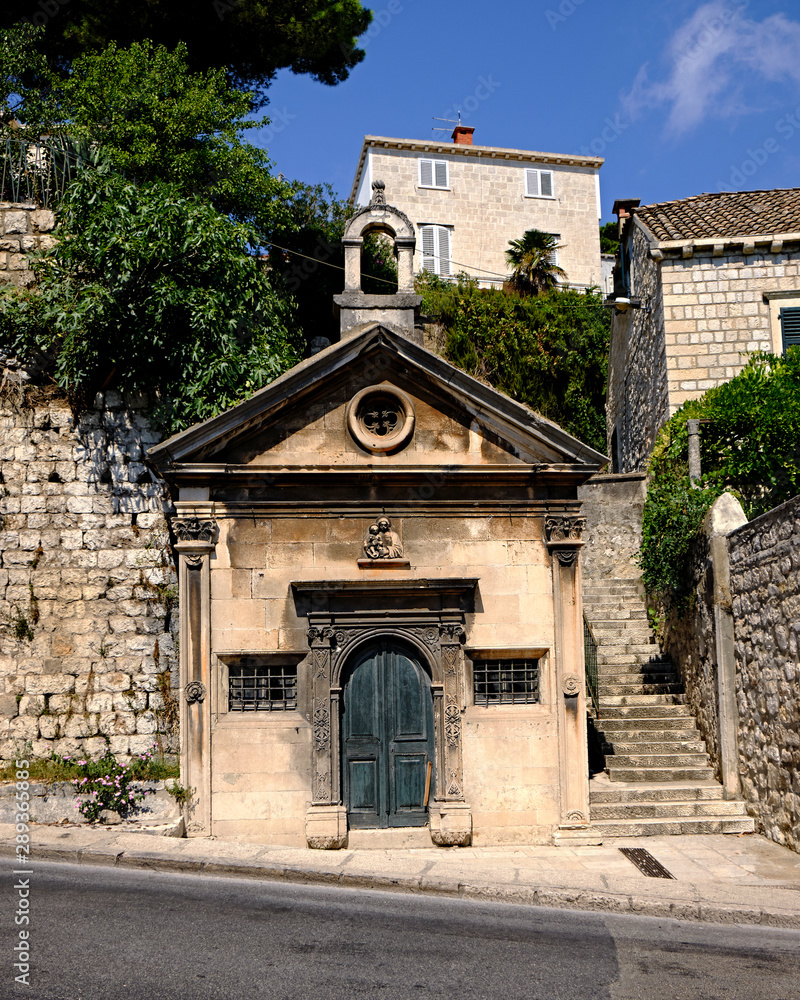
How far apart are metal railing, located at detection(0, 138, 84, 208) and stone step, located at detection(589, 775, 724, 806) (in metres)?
12.1

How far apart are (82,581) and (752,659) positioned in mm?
9251

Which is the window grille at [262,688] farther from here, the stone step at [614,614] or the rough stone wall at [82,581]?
the stone step at [614,614]

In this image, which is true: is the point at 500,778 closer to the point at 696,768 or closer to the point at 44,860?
the point at 696,768

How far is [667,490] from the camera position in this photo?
46.2ft

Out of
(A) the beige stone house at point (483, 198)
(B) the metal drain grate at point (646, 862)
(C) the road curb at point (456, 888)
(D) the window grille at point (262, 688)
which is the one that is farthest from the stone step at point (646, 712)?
(A) the beige stone house at point (483, 198)

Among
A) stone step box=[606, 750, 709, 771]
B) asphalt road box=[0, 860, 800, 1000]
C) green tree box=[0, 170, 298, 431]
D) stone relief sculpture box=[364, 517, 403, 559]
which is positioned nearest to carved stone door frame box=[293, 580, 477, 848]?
stone relief sculpture box=[364, 517, 403, 559]

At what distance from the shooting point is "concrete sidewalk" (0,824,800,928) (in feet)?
26.4

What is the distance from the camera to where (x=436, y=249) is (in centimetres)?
3064

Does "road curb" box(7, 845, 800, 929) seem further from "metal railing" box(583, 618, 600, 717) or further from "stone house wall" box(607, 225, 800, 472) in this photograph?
"stone house wall" box(607, 225, 800, 472)

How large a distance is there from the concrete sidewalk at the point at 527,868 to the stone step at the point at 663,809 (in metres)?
0.41

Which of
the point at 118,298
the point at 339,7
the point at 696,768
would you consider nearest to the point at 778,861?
the point at 696,768

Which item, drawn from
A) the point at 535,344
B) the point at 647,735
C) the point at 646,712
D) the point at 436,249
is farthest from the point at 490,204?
the point at 647,735

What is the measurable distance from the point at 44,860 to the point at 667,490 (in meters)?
10.2

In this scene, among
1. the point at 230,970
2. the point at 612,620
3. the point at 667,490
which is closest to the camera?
the point at 230,970
